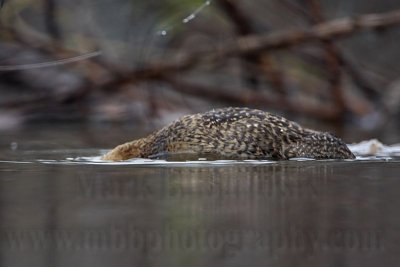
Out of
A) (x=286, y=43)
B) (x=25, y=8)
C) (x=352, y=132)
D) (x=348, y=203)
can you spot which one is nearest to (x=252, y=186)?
(x=348, y=203)

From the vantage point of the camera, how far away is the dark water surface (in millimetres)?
4816

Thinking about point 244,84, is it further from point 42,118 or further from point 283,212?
point 283,212

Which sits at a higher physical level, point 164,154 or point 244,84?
point 244,84

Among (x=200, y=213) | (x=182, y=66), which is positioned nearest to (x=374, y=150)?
(x=200, y=213)

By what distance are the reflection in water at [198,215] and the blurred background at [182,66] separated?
6605 millimetres

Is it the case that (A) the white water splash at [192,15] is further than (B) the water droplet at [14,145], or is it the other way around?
(A) the white water splash at [192,15]

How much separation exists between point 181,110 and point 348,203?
9.45 metres

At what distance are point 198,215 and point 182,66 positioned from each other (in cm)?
931

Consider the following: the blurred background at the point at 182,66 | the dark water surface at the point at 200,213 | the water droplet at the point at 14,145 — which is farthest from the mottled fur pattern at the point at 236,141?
the blurred background at the point at 182,66

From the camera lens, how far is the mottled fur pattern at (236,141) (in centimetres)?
894

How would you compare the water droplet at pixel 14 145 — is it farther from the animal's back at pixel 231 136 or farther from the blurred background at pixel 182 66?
the blurred background at pixel 182 66

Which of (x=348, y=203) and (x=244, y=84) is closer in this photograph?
(x=348, y=203)

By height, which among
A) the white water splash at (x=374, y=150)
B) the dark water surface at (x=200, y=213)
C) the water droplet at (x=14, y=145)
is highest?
the water droplet at (x=14, y=145)

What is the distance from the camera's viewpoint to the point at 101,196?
21.7 feet
